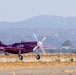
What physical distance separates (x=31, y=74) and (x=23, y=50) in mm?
40052

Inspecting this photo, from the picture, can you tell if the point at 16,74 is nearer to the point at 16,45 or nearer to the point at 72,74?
the point at 72,74

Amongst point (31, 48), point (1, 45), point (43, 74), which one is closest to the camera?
point (43, 74)

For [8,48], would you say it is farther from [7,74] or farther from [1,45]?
[7,74]

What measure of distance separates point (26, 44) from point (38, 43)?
6.71ft

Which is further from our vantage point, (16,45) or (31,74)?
(16,45)

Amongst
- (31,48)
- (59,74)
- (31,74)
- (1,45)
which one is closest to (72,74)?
(59,74)

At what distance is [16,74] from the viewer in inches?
1270

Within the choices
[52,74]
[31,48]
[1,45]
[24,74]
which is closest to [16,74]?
[24,74]

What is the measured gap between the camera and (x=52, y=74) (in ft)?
105

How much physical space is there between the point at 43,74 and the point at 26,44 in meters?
41.1

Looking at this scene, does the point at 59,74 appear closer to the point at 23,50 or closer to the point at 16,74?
the point at 16,74

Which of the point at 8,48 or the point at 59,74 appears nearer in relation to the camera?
the point at 59,74

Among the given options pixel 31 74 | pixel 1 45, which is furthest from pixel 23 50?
pixel 31 74

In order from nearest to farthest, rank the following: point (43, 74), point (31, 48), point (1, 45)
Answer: point (43, 74)
point (31, 48)
point (1, 45)
